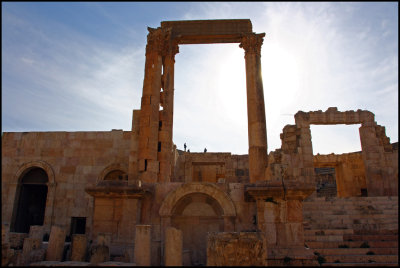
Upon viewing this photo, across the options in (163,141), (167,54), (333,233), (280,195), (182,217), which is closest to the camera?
(280,195)

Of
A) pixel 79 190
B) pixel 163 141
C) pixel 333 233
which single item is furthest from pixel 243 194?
pixel 79 190

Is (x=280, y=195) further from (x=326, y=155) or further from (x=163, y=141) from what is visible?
(x=326, y=155)

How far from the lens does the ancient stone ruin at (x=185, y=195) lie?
8078 mm

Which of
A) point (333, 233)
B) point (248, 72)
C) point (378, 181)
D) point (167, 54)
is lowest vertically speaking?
point (333, 233)

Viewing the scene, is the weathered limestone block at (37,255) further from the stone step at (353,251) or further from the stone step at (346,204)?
the stone step at (346,204)

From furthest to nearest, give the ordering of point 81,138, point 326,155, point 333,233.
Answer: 1. point 326,155
2. point 81,138
3. point 333,233

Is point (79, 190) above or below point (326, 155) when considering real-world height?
below

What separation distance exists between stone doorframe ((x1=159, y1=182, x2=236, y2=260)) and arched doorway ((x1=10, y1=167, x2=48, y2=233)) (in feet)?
27.4

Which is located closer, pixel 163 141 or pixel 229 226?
pixel 229 226

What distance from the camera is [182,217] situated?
9727 millimetres

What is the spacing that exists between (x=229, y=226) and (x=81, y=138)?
9.01 metres

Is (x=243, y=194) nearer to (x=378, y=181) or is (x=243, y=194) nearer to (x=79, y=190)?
(x=79, y=190)

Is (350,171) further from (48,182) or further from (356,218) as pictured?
(48,182)

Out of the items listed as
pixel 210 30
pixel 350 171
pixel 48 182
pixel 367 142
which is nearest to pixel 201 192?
pixel 210 30
